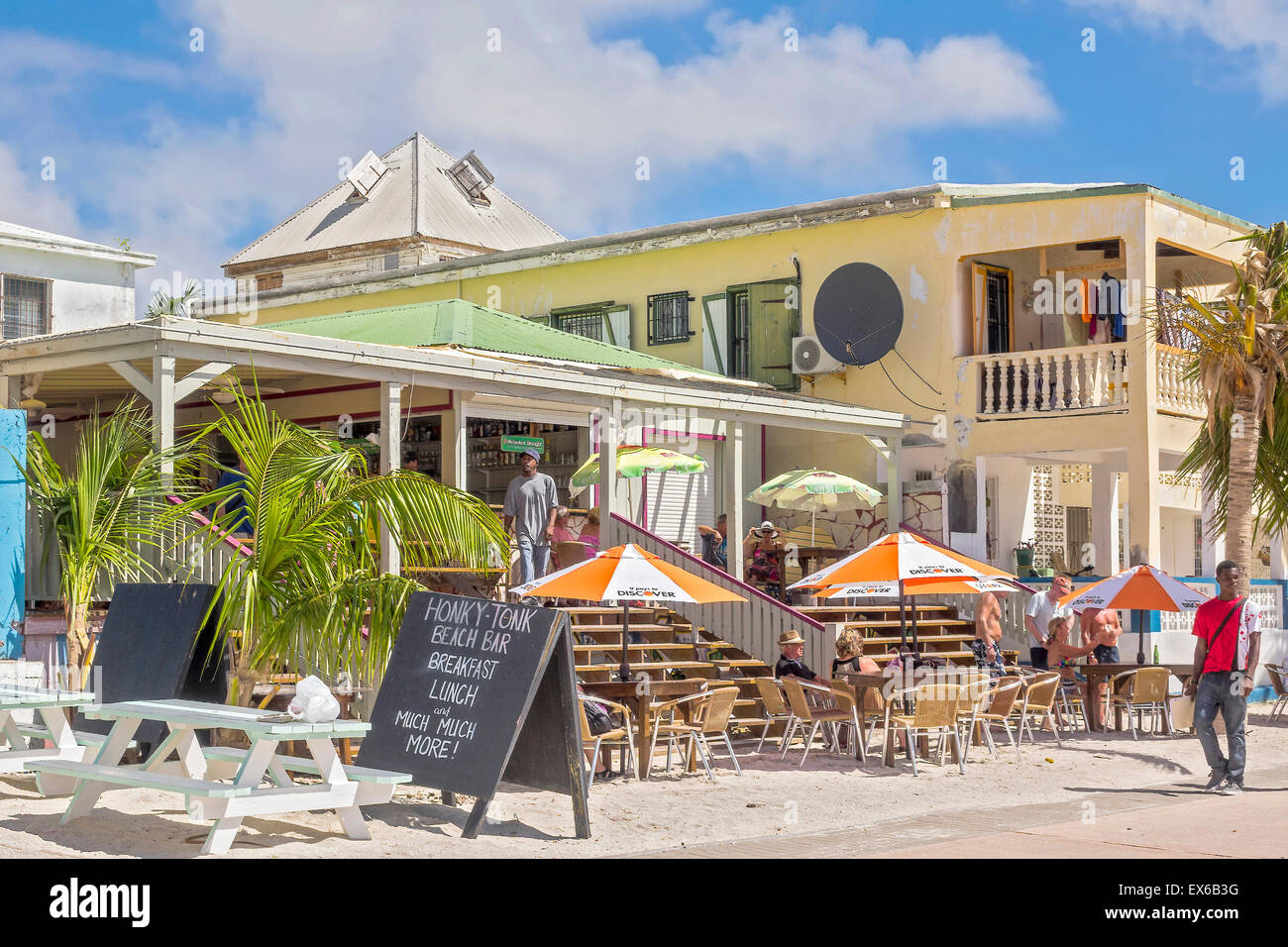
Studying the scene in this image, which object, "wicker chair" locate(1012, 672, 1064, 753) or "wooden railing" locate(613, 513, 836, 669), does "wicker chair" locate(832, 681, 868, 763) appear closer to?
"wicker chair" locate(1012, 672, 1064, 753)

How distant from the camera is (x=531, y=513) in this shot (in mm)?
15984

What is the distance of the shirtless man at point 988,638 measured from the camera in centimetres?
1587

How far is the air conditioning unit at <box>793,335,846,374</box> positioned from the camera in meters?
23.6

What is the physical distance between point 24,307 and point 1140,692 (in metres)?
24.6

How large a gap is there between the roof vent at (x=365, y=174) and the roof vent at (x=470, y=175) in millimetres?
1714

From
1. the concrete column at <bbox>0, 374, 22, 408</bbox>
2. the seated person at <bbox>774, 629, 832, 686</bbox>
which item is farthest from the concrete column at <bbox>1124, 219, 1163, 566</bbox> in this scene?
the concrete column at <bbox>0, 374, 22, 408</bbox>

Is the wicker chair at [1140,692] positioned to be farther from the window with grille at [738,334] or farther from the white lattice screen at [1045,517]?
the window with grille at [738,334]

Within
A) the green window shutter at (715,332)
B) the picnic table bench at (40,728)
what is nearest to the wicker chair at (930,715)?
the picnic table bench at (40,728)

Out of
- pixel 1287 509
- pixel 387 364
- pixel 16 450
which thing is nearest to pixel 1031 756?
pixel 1287 509

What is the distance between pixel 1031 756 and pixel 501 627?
21.6 ft

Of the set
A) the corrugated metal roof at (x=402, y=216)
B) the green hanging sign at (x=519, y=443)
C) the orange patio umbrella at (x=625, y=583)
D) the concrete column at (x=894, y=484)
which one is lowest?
the orange patio umbrella at (x=625, y=583)

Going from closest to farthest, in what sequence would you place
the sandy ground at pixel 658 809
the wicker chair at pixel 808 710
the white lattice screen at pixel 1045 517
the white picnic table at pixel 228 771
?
the white picnic table at pixel 228 771 → the sandy ground at pixel 658 809 → the wicker chair at pixel 808 710 → the white lattice screen at pixel 1045 517

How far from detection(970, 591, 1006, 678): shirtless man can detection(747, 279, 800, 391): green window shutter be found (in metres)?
6.63

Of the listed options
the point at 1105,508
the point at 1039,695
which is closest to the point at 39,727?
the point at 1039,695
